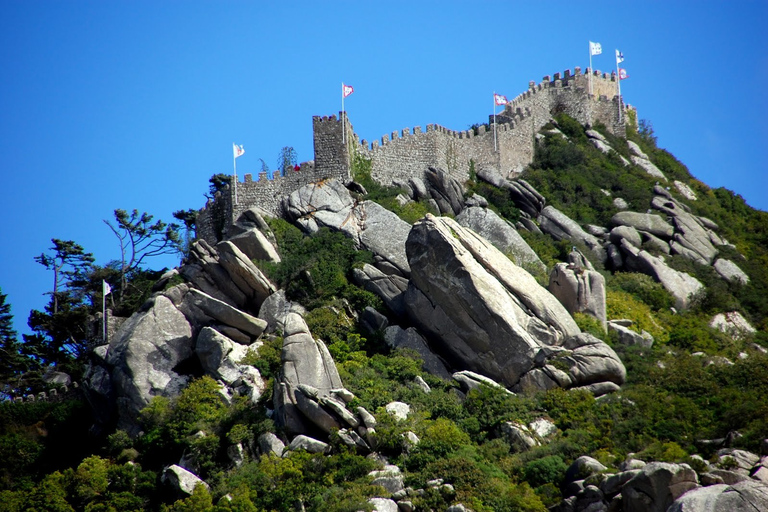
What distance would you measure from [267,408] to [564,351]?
11.1m

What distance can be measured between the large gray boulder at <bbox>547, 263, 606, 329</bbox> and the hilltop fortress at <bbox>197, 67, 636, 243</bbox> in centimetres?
1104

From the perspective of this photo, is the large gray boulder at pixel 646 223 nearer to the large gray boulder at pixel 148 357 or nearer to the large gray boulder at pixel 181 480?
the large gray boulder at pixel 148 357

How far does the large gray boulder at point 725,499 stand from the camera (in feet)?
96.6

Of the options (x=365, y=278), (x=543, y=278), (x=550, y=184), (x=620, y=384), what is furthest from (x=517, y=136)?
(x=620, y=384)

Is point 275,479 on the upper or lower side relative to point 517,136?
lower

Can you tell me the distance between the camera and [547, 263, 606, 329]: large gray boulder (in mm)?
44094

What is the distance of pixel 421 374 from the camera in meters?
39.7

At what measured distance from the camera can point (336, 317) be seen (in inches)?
1670

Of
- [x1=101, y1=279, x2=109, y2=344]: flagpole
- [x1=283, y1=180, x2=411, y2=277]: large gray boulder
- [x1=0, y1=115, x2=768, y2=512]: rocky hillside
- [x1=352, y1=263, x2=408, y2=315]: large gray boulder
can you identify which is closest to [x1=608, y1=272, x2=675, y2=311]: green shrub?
[x1=0, y1=115, x2=768, y2=512]: rocky hillside

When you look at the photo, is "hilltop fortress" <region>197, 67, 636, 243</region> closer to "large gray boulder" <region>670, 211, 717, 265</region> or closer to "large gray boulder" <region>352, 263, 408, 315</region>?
"large gray boulder" <region>352, 263, 408, 315</region>

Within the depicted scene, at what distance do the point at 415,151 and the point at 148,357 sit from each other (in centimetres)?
1907

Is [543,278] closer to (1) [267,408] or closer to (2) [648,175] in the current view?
(1) [267,408]

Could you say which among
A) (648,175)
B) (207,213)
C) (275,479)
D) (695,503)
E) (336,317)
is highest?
(648,175)

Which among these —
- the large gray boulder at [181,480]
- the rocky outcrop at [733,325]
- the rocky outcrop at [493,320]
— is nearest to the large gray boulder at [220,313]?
the rocky outcrop at [493,320]
